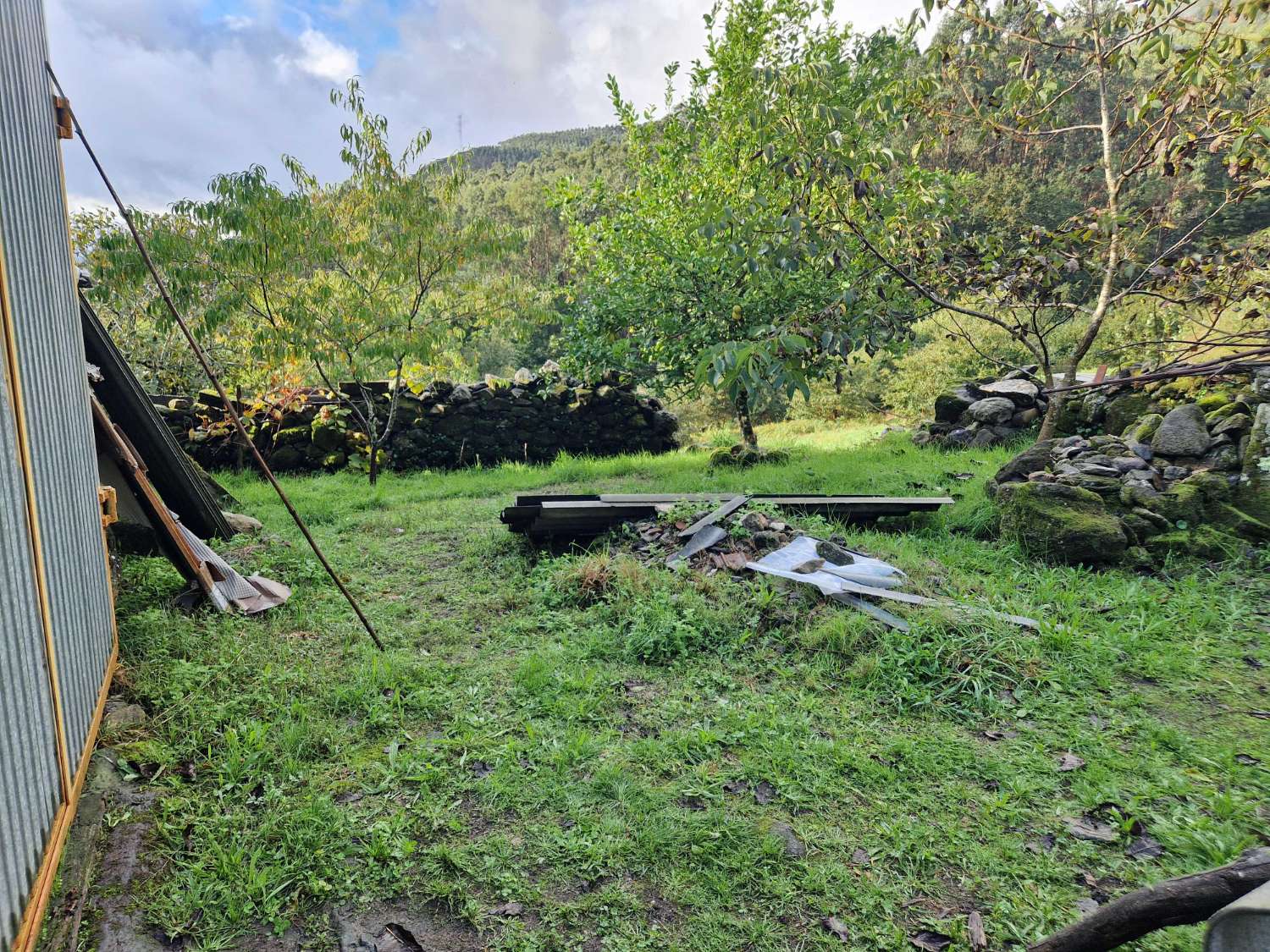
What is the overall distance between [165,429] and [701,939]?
187 inches

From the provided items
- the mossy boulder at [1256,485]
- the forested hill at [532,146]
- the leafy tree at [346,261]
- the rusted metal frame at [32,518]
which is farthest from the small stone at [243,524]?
the forested hill at [532,146]

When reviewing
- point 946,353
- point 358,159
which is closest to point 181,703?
point 358,159

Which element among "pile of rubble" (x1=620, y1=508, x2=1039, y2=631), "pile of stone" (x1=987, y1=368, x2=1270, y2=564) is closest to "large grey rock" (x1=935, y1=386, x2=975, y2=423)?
"pile of stone" (x1=987, y1=368, x2=1270, y2=564)

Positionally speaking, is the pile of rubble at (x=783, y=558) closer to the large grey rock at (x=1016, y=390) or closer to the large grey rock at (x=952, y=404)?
the large grey rock at (x=952, y=404)

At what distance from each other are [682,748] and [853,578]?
1.90 m

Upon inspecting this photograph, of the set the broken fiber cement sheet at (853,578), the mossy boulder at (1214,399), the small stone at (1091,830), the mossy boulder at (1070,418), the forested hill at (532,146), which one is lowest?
the small stone at (1091,830)

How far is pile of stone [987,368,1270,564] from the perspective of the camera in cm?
473

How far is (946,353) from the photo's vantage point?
13.5m

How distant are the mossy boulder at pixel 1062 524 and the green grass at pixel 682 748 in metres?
0.23

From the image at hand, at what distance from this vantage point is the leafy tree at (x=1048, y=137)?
10.4ft

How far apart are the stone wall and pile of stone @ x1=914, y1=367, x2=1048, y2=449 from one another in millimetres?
4189

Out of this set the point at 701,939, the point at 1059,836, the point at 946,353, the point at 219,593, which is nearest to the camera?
the point at 701,939

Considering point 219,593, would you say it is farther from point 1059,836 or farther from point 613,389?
point 613,389

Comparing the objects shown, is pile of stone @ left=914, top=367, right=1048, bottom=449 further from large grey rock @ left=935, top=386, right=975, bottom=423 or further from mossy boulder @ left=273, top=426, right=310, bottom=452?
mossy boulder @ left=273, top=426, right=310, bottom=452
